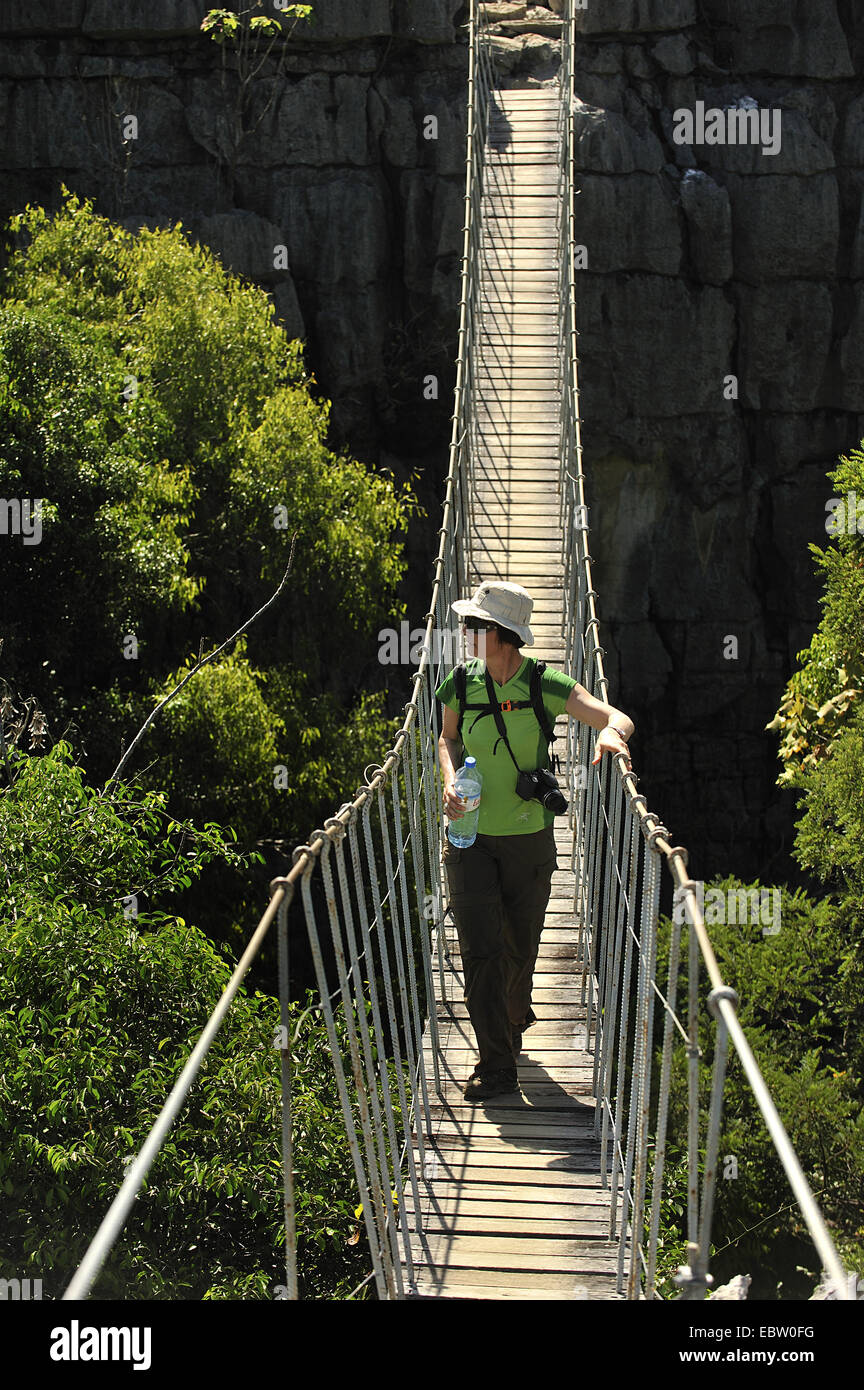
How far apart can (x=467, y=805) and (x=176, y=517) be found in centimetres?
622

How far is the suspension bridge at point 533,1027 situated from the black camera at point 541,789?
0.52 feet

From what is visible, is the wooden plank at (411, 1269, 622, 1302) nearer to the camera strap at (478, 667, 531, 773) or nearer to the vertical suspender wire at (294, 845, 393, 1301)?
the vertical suspender wire at (294, 845, 393, 1301)

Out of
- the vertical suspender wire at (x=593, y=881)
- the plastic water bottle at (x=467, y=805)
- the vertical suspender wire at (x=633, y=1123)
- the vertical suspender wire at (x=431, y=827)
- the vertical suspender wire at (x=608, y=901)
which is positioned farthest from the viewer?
the vertical suspender wire at (x=431, y=827)

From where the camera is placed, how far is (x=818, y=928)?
8.15 metres

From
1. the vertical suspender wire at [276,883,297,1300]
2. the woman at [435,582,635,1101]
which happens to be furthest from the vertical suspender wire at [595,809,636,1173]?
the vertical suspender wire at [276,883,297,1300]

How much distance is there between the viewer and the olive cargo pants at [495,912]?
11.3ft

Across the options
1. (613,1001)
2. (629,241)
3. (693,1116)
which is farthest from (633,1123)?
(629,241)

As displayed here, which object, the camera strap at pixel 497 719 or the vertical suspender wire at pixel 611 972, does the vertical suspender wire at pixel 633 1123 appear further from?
the camera strap at pixel 497 719

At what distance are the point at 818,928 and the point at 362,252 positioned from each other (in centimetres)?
851

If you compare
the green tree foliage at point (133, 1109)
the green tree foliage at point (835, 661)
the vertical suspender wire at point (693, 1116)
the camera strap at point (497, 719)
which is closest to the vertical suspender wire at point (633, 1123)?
the vertical suspender wire at point (693, 1116)

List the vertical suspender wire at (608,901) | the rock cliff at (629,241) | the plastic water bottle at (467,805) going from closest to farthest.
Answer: the plastic water bottle at (467,805), the vertical suspender wire at (608,901), the rock cliff at (629,241)

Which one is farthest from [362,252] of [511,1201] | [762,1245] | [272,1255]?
[511,1201]

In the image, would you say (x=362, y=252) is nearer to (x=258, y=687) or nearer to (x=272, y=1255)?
(x=258, y=687)

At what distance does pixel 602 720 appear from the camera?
133 inches
